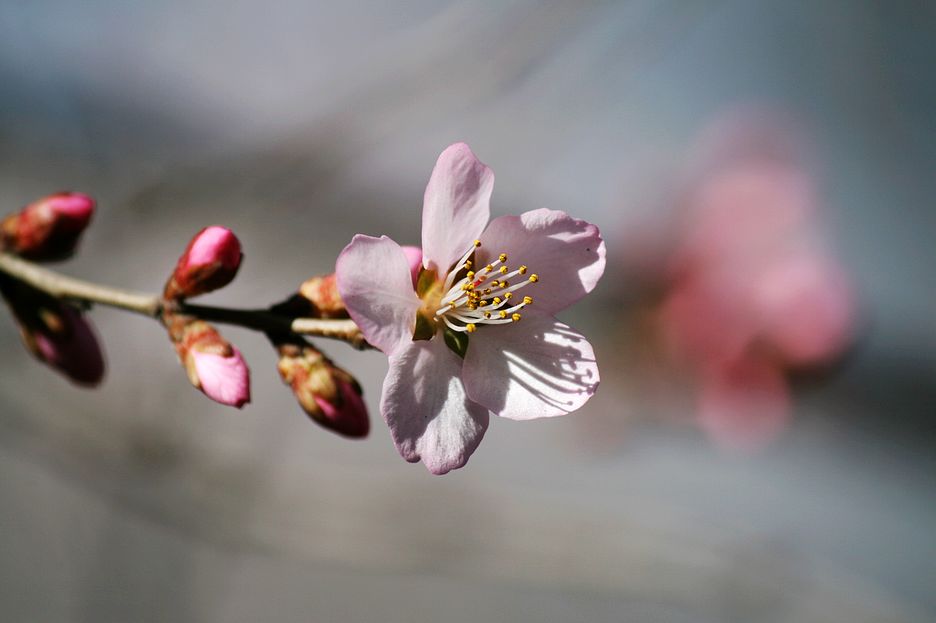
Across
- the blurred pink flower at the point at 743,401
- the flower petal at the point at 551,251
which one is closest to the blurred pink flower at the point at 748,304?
the blurred pink flower at the point at 743,401

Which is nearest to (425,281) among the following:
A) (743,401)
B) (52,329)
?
(52,329)

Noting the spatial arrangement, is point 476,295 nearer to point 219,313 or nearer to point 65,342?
point 219,313

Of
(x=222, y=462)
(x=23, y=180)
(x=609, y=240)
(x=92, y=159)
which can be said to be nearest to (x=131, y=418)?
(x=222, y=462)

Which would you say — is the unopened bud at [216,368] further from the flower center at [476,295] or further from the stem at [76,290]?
the flower center at [476,295]

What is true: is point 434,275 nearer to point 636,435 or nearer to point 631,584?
point 631,584

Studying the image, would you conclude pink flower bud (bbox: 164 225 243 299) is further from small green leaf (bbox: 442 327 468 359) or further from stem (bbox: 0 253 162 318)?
small green leaf (bbox: 442 327 468 359)
